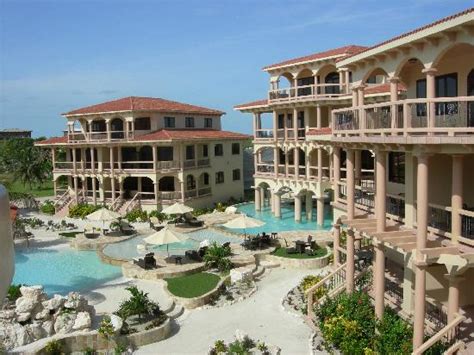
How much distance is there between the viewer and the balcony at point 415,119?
12.5 m

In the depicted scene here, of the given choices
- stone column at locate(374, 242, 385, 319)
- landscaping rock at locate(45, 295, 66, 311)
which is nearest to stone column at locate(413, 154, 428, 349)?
stone column at locate(374, 242, 385, 319)

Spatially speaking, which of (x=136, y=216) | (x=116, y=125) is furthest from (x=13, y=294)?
(x=116, y=125)

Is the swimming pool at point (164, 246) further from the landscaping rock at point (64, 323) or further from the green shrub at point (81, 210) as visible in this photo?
the landscaping rock at point (64, 323)

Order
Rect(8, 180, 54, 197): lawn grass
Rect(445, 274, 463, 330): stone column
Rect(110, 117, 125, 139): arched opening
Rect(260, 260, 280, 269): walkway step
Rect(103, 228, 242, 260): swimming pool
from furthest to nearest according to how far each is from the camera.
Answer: Rect(8, 180, 54, 197): lawn grass < Rect(110, 117, 125, 139): arched opening < Rect(103, 228, 242, 260): swimming pool < Rect(260, 260, 280, 269): walkway step < Rect(445, 274, 463, 330): stone column

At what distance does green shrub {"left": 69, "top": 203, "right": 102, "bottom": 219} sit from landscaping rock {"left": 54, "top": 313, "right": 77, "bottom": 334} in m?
26.5

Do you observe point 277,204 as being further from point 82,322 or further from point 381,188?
point 381,188

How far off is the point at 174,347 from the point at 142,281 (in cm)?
839

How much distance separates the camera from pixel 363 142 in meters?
15.4

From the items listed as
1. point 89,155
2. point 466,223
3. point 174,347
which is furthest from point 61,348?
point 89,155

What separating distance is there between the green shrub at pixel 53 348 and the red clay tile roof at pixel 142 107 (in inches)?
1228

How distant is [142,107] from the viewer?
46625 millimetres

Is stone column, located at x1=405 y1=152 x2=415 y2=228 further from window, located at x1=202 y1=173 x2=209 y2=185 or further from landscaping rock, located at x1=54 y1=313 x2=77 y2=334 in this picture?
window, located at x1=202 y1=173 x2=209 y2=185

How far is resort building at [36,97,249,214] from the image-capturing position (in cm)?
4500

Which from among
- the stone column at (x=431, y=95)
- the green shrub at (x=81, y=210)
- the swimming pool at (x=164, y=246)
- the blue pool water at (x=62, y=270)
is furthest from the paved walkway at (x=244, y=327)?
the green shrub at (x=81, y=210)
